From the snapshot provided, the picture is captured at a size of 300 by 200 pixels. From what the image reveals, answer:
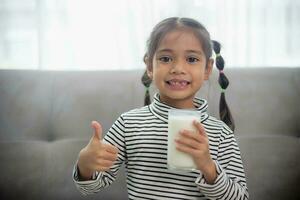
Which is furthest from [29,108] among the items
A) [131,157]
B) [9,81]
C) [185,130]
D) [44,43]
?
[185,130]

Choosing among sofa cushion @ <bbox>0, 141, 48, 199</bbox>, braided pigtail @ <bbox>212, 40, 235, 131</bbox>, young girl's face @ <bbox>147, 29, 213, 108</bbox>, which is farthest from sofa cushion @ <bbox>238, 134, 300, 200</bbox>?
sofa cushion @ <bbox>0, 141, 48, 199</bbox>

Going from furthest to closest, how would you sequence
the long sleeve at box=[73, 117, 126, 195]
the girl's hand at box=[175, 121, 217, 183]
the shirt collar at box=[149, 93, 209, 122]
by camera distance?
the shirt collar at box=[149, 93, 209, 122]
the long sleeve at box=[73, 117, 126, 195]
the girl's hand at box=[175, 121, 217, 183]

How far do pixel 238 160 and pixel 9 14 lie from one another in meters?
1.41

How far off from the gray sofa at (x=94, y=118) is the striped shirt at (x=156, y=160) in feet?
1.12

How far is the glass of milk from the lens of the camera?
0.90 metres

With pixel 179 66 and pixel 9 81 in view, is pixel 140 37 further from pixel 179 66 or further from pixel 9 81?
pixel 179 66

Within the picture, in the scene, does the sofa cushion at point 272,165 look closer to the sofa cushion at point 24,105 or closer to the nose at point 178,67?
the nose at point 178,67

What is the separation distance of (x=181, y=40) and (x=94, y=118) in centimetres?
57

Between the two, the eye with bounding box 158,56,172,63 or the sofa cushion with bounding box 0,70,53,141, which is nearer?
the eye with bounding box 158,56,172,63

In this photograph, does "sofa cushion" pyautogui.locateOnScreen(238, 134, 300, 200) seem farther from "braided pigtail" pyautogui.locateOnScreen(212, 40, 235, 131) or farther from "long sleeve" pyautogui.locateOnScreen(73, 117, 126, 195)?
"long sleeve" pyautogui.locateOnScreen(73, 117, 126, 195)

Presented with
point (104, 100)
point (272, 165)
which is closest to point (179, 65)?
point (104, 100)

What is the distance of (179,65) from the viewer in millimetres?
1088

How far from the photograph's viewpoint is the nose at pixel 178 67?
1077 millimetres

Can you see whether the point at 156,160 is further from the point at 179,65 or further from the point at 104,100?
the point at 104,100
